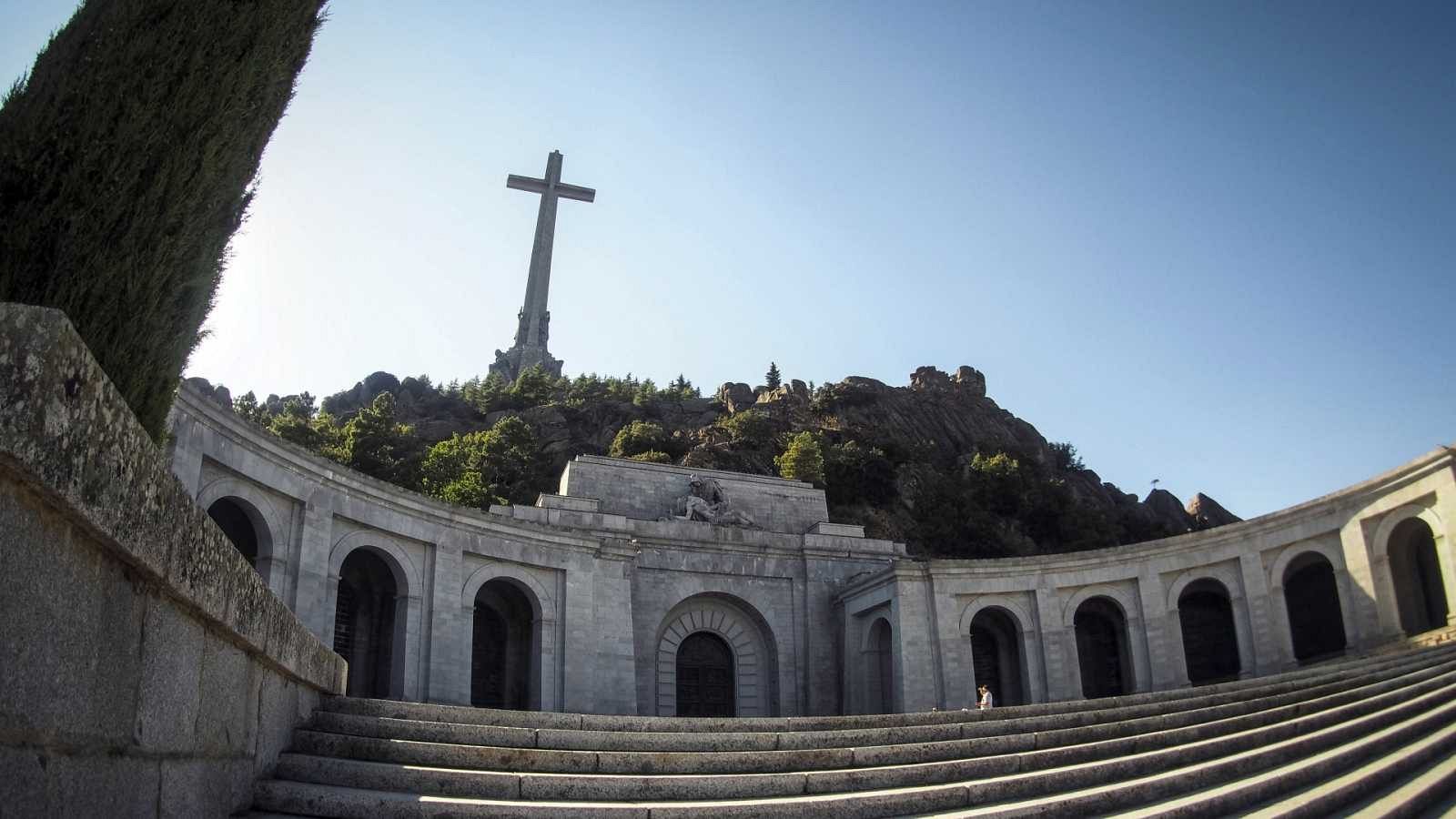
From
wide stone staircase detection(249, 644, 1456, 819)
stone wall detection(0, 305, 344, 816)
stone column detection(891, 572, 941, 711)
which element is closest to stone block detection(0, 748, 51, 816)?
stone wall detection(0, 305, 344, 816)

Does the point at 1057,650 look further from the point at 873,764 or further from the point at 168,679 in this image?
the point at 168,679

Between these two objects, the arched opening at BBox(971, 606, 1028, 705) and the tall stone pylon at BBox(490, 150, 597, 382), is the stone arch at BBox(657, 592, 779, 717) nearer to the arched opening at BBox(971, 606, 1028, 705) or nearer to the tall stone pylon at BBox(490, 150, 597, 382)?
the arched opening at BBox(971, 606, 1028, 705)

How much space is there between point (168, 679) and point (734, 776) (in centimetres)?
480

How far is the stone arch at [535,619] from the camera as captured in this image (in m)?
23.4

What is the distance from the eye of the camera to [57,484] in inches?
136

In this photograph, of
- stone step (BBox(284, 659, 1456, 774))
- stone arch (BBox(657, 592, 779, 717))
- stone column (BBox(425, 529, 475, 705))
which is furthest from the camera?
stone arch (BBox(657, 592, 779, 717))

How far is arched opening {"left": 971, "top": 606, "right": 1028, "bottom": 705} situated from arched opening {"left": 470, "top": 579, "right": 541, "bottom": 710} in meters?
13.0

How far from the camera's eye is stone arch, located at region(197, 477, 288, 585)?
62.4 feet

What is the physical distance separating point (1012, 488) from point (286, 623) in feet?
183

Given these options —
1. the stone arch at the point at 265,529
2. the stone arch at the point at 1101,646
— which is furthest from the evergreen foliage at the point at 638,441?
the stone arch at the point at 265,529

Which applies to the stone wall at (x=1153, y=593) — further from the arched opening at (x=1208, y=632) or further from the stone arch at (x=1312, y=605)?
the arched opening at (x=1208, y=632)

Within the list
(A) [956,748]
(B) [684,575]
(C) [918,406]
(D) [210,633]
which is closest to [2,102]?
(D) [210,633]

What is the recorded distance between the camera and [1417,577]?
2347 cm

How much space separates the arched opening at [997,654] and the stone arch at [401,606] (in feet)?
52.9
